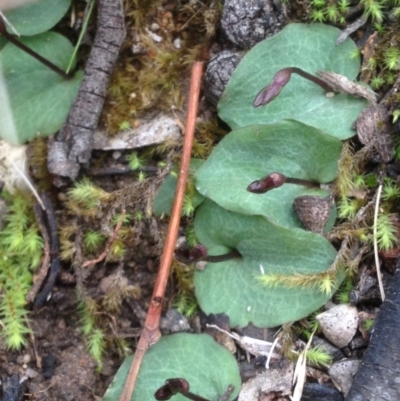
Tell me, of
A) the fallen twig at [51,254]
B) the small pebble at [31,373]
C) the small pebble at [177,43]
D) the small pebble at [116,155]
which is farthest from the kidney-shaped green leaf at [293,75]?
the small pebble at [31,373]

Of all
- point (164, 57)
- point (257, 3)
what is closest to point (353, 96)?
point (257, 3)

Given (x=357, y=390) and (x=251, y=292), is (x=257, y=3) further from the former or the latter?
(x=357, y=390)

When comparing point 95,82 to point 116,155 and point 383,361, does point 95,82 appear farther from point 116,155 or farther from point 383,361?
point 383,361

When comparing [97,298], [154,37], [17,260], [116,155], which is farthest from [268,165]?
[17,260]

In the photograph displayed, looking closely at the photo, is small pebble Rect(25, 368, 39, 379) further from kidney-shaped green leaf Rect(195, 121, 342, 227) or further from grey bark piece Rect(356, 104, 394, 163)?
grey bark piece Rect(356, 104, 394, 163)

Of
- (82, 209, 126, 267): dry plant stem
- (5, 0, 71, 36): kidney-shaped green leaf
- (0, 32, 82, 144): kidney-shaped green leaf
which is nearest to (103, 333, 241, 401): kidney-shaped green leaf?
(82, 209, 126, 267): dry plant stem

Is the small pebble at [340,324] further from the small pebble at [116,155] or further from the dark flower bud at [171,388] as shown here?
the small pebble at [116,155]
